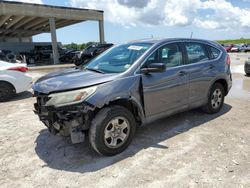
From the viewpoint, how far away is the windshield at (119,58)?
4273 mm

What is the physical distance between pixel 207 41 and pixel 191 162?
10.0 feet

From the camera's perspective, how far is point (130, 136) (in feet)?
13.4

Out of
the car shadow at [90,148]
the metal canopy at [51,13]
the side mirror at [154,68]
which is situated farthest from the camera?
the metal canopy at [51,13]

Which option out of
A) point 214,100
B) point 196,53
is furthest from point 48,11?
point 214,100

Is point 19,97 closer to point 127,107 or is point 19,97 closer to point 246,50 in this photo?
point 127,107

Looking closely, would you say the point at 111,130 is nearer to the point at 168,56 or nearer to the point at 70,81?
the point at 70,81

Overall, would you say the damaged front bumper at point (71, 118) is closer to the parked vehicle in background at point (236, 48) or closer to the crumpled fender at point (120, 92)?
the crumpled fender at point (120, 92)

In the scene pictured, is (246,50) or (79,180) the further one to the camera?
(246,50)

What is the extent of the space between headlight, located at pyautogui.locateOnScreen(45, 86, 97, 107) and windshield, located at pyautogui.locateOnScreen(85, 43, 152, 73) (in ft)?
2.45

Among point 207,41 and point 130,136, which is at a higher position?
point 207,41

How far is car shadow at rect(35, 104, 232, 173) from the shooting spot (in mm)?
3746

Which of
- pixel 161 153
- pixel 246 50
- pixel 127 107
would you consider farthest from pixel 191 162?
pixel 246 50

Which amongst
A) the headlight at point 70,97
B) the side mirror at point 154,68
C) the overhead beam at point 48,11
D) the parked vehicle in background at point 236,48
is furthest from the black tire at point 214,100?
the parked vehicle in background at point 236,48

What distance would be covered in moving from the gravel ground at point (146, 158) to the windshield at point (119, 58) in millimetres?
1303
